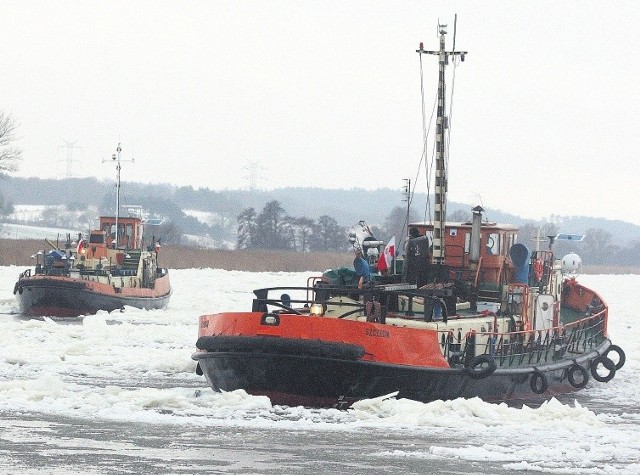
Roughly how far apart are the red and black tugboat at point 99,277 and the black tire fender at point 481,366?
24278 millimetres

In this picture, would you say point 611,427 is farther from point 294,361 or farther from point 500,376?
point 294,361

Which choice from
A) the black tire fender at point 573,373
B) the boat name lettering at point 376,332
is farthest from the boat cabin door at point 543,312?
the boat name lettering at point 376,332

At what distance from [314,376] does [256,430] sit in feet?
6.46

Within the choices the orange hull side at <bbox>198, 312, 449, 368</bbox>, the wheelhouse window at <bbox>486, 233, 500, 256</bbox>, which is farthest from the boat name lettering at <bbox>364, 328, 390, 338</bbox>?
the wheelhouse window at <bbox>486, 233, 500, 256</bbox>

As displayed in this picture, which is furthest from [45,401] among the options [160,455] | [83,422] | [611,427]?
[611,427]

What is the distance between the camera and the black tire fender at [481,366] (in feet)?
65.5

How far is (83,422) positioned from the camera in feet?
56.1

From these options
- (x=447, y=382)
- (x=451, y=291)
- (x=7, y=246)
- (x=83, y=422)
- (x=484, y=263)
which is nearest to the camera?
(x=83, y=422)

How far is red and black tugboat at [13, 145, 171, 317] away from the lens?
4216 cm

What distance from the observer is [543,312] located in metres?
24.1

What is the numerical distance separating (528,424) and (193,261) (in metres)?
58.6

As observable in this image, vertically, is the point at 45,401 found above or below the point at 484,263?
below

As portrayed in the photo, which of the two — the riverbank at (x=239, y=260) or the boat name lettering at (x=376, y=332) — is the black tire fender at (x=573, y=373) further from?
the riverbank at (x=239, y=260)

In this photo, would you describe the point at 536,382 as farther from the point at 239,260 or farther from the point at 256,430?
the point at 239,260
